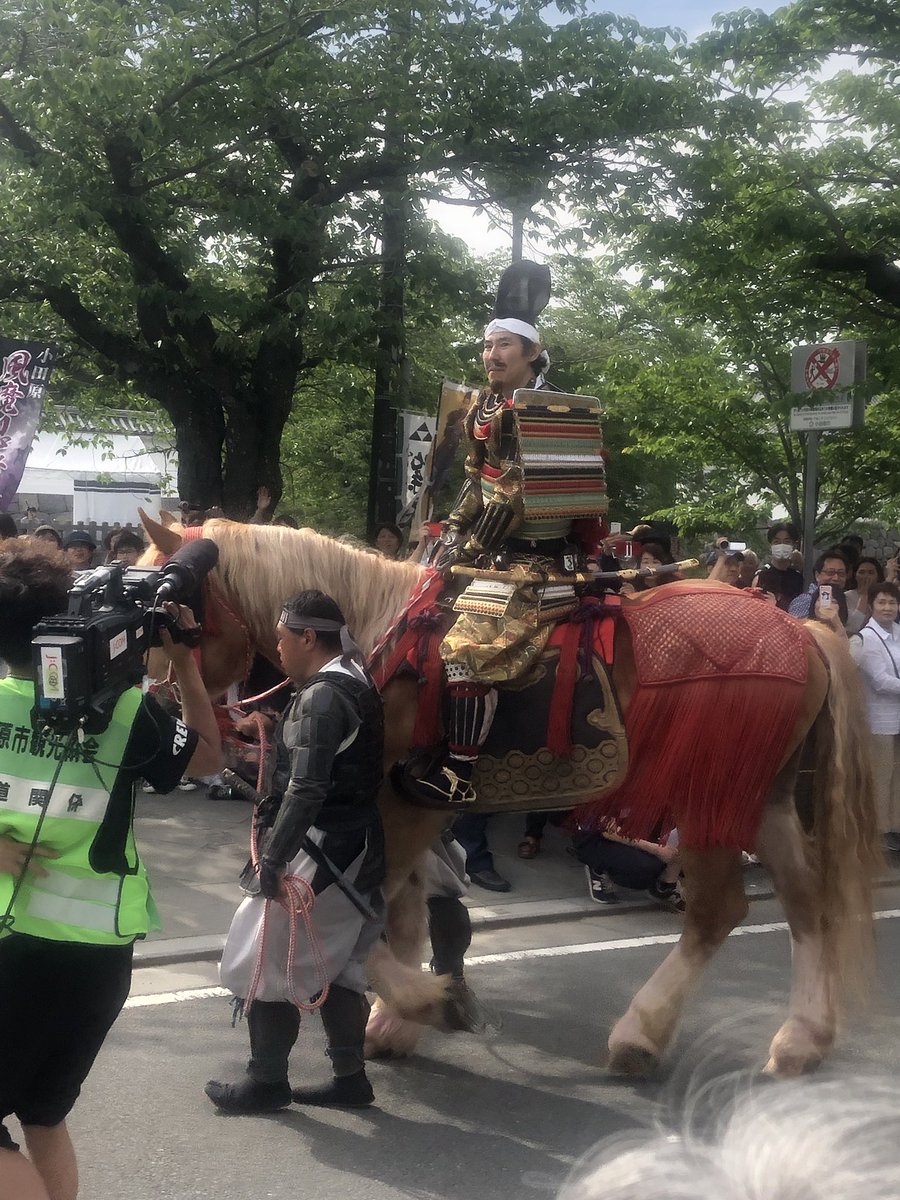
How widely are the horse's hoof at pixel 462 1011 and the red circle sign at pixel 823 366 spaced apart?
744 cm

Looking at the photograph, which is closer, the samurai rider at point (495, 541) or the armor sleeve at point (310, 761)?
the armor sleeve at point (310, 761)

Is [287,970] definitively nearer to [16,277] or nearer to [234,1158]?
[234,1158]

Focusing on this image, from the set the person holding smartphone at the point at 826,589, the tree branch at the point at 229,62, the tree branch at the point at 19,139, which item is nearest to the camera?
the person holding smartphone at the point at 826,589

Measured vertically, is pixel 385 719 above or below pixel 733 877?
above

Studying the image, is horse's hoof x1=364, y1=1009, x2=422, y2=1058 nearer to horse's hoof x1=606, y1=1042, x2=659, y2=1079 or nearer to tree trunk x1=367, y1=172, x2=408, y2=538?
horse's hoof x1=606, y1=1042, x2=659, y2=1079

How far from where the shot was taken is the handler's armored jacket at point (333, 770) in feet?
11.8

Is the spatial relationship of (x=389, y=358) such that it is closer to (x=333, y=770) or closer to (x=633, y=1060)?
(x=333, y=770)

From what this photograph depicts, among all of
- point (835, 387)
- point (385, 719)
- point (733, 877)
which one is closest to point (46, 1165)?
point (385, 719)

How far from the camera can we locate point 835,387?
412 inches

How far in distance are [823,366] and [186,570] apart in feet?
28.0

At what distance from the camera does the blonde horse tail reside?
168 inches

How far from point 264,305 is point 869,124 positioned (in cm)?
615

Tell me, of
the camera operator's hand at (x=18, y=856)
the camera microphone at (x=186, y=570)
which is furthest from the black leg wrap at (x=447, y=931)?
the camera operator's hand at (x=18, y=856)

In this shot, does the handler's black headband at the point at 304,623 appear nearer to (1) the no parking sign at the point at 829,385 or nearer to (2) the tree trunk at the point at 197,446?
(1) the no parking sign at the point at 829,385
